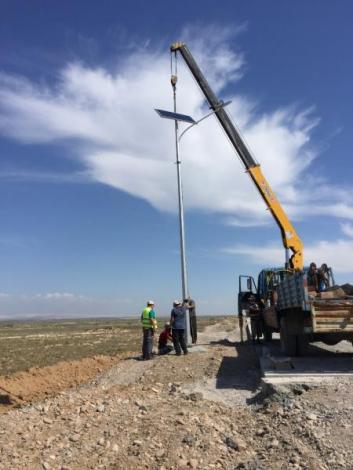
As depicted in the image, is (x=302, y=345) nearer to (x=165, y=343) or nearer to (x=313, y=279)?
(x=313, y=279)

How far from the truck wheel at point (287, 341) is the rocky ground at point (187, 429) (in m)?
2.35

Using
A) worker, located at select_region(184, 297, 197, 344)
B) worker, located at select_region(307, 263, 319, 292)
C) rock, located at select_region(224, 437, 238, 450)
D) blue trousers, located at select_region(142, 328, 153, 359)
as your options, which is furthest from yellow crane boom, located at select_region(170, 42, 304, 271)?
rock, located at select_region(224, 437, 238, 450)

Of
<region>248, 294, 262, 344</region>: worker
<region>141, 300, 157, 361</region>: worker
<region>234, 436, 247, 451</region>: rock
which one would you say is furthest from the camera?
<region>248, 294, 262, 344</region>: worker

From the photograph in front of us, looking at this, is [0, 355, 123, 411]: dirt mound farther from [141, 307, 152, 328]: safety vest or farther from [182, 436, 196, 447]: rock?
[182, 436, 196, 447]: rock

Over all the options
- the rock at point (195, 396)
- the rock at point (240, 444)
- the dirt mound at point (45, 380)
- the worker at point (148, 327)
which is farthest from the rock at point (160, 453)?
the worker at point (148, 327)

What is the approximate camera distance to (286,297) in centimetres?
1247

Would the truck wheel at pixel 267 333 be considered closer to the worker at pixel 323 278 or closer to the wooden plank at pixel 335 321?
the worker at pixel 323 278

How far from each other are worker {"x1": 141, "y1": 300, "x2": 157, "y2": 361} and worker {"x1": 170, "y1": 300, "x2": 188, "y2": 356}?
0.63 meters

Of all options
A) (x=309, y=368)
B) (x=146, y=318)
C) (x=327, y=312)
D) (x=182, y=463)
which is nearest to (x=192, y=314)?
(x=146, y=318)

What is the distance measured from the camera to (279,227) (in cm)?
1769

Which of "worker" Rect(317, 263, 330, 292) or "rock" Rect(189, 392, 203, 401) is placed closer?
"rock" Rect(189, 392, 203, 401)

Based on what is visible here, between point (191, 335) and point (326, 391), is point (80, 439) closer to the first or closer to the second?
point (326, 391)

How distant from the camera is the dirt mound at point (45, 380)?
12.4 m

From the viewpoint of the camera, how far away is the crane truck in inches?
423
